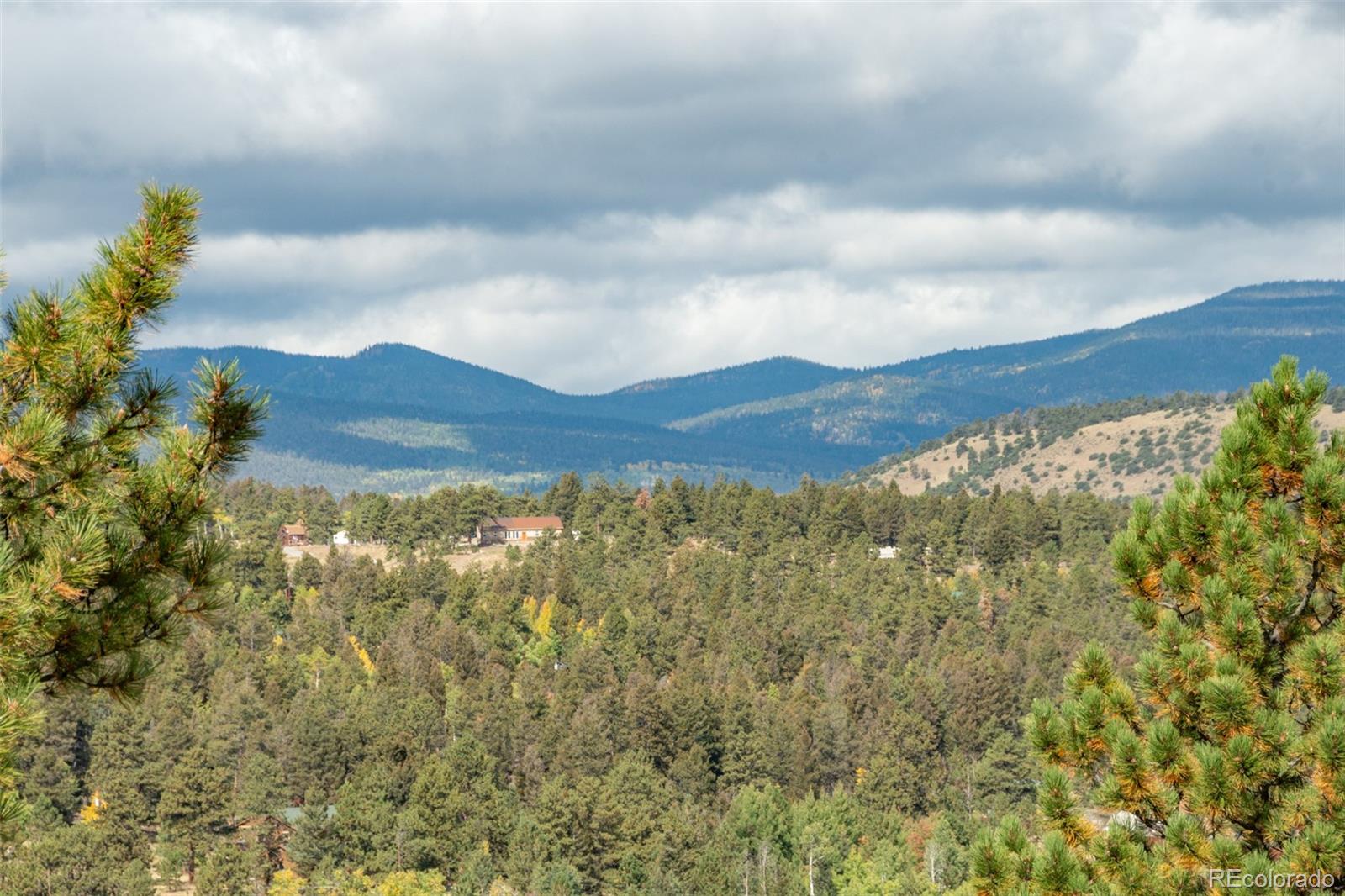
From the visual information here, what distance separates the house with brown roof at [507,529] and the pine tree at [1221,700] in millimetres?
169073

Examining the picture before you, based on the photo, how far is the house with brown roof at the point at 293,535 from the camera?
193125 mm

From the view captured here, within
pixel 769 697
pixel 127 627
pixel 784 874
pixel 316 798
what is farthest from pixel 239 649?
pixel 127 627

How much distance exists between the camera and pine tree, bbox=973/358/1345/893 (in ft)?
60.6

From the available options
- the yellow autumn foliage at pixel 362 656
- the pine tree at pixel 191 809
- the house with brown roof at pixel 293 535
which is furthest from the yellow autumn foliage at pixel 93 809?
the house with brown roof at pixel 293 535

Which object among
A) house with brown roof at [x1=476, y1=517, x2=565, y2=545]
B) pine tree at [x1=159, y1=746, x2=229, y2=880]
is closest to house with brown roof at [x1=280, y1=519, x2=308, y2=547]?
house with brown roof at [x1=476, y1=517, x2=565, y2=545]

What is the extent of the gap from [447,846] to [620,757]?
19.3 m

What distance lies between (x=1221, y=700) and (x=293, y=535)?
606ft

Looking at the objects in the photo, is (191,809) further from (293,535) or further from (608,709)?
(293,535)

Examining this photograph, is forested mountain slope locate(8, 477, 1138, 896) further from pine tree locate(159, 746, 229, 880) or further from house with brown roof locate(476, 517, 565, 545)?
Answer: house with brown roof locate(476, 517, 565, 545)

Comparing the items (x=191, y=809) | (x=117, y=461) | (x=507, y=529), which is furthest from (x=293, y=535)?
(x=117, y=461)

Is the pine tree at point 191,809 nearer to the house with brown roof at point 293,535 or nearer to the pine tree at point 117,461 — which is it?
the pine tree at point 117,461

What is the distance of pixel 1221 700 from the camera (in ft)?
61.2

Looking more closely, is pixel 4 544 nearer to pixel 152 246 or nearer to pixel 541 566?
pixel 152 246

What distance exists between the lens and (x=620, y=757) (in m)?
105
